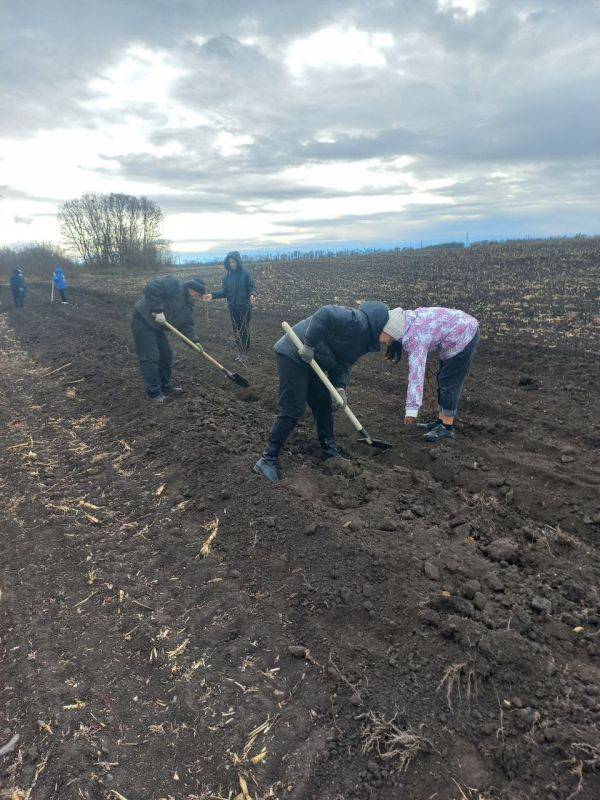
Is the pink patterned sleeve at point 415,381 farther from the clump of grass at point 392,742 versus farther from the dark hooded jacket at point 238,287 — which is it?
the dark hooded jacket at point 238,287

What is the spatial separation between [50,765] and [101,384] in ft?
21.3

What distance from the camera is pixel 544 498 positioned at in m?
4.10

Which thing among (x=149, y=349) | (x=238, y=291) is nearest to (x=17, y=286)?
(x=238, y=291)

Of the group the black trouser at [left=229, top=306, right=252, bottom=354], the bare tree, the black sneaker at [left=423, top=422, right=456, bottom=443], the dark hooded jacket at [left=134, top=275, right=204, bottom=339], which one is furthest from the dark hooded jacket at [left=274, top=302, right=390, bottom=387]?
the bare tree

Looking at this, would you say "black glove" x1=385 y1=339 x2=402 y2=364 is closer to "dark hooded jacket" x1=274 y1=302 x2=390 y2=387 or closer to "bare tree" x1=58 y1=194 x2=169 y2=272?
"dark hooded jacket" x1=274 y1=302 x2=390 y2=387

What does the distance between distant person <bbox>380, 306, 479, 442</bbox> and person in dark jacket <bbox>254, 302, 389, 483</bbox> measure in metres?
0.18

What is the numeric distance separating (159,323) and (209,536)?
3709 mm

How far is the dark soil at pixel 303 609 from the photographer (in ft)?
7.21

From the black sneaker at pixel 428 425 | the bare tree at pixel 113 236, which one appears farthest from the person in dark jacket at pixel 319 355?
the bare tree at pixel 113 236

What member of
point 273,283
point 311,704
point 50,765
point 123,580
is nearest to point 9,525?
point 123,580

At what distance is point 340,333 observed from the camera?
4.05m

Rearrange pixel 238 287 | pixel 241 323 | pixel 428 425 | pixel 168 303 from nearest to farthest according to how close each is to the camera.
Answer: pixel 428 425 → pixel 168 303 → pixel 238 287 → pixel 241 323

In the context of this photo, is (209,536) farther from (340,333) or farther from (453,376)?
(453,376)

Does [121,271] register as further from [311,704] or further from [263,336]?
[311,704]
